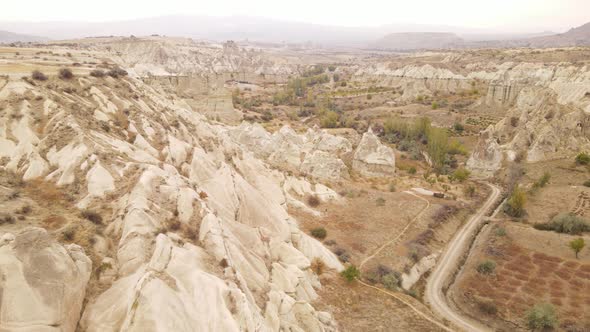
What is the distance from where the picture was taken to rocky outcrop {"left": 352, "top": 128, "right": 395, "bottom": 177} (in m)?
51.0

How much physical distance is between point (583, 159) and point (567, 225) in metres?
20.5

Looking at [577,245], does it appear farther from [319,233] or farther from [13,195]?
[13,195]

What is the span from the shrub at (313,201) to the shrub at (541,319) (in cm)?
1817

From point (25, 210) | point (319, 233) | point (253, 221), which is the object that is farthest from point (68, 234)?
point (319, 233)

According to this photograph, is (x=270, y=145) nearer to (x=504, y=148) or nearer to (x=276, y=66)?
(x=504, y=148)

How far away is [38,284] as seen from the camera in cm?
978

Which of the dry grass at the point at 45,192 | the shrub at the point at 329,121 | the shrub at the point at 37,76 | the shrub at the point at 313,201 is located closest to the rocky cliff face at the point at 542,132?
the shrub at the point at 329,121

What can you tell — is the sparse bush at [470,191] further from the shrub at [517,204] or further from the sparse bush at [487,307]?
the sparse bush at [487,307]

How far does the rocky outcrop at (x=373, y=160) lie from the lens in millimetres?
51031

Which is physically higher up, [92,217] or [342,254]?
[92,217]

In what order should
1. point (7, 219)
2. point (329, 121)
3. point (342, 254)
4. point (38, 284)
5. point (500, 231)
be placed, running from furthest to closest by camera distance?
1. point (329, 121)
2. point (500, 231)
3. point (342, 254)
4. point (7, 219)
5. point (38, 284)

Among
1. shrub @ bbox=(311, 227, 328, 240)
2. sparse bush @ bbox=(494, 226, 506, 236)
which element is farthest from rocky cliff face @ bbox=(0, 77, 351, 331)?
sparse bush @ bbox=(494, 226, 506, 236)

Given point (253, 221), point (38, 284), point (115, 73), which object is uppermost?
point (115, 73)

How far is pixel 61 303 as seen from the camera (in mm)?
9914
